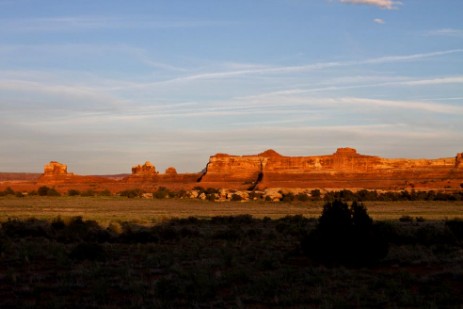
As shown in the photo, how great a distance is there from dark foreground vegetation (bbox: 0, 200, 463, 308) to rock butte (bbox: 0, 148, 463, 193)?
59.1 metres

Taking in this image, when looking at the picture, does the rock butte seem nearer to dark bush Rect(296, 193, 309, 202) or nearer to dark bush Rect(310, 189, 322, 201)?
dark bush Rect(310, 189, 322, 201)

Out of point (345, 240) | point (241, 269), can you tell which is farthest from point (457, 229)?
point (241, 269)

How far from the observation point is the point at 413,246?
18625 millimetres

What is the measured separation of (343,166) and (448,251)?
2938 inches

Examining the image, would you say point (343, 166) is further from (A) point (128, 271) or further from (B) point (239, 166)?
(A) point (128, 271)

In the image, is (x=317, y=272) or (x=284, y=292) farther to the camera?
(x=317, y=272)

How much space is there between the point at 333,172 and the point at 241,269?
78.6m

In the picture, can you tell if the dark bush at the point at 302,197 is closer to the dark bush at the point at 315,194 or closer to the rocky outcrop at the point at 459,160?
the dark bush at the point at 315,194

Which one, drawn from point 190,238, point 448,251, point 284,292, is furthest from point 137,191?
point 284,292

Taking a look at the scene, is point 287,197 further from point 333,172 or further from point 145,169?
point 145,169

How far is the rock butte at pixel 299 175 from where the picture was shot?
83.3m

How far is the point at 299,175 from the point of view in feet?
300

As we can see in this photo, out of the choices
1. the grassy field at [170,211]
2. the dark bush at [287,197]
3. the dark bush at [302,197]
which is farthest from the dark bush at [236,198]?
the dark bush at [302,197]

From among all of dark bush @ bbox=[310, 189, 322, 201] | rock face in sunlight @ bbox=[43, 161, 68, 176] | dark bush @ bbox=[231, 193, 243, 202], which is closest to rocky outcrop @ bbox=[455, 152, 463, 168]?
dark bush @ bbox=[310, 189, 322, 201]
